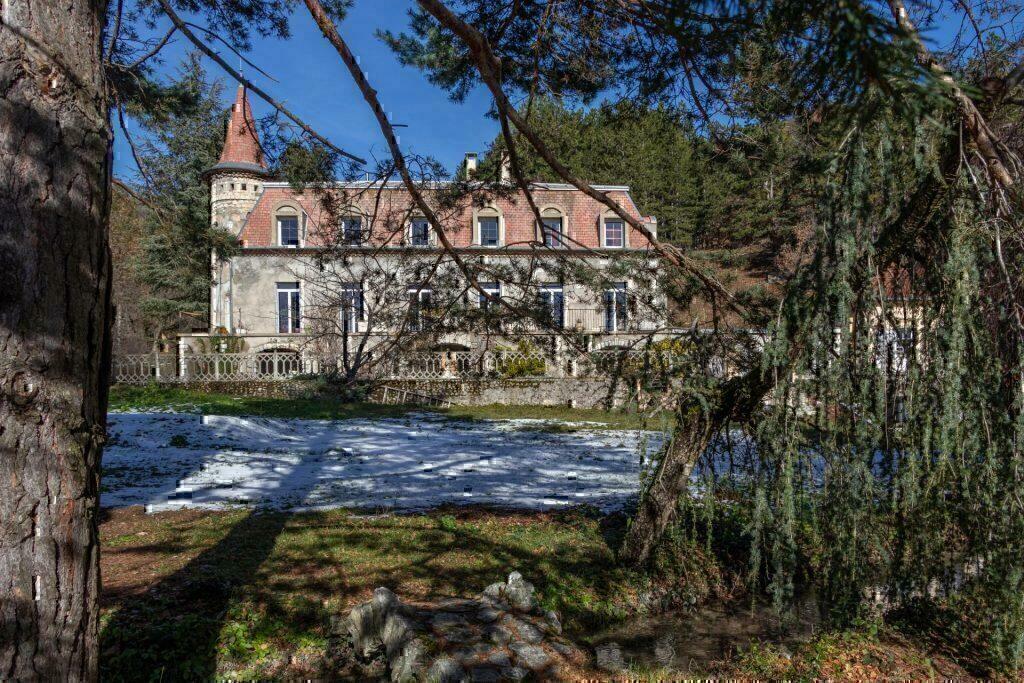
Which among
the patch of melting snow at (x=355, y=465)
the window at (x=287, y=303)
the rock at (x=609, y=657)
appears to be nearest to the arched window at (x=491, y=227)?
the window at (x=287, y=303)

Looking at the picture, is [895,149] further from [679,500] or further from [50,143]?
[50,143]

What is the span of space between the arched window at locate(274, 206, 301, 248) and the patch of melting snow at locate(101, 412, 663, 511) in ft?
37.3

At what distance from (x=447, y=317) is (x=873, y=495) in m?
3.61

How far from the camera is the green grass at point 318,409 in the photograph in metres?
13.8

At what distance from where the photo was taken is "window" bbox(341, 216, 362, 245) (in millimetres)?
5410

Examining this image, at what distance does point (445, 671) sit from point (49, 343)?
262 centimetres

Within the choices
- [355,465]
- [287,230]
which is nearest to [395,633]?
[355,465]

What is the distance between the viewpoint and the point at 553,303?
5477mm

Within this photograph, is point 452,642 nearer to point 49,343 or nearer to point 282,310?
point 49,343

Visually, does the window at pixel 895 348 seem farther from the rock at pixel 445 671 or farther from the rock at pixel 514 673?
the rock at pixel 445 671

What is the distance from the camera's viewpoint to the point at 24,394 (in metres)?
2.08

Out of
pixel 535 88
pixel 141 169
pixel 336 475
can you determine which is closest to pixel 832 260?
pixel 535 88

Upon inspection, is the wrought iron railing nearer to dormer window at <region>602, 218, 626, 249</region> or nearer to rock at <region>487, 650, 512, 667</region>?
dormer window at <region>602, 218, 626, 249</region>

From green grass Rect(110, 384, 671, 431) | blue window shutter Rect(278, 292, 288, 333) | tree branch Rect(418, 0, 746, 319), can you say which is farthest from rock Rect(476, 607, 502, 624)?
blue window shutter Rect(278, 292, 288, 333)
